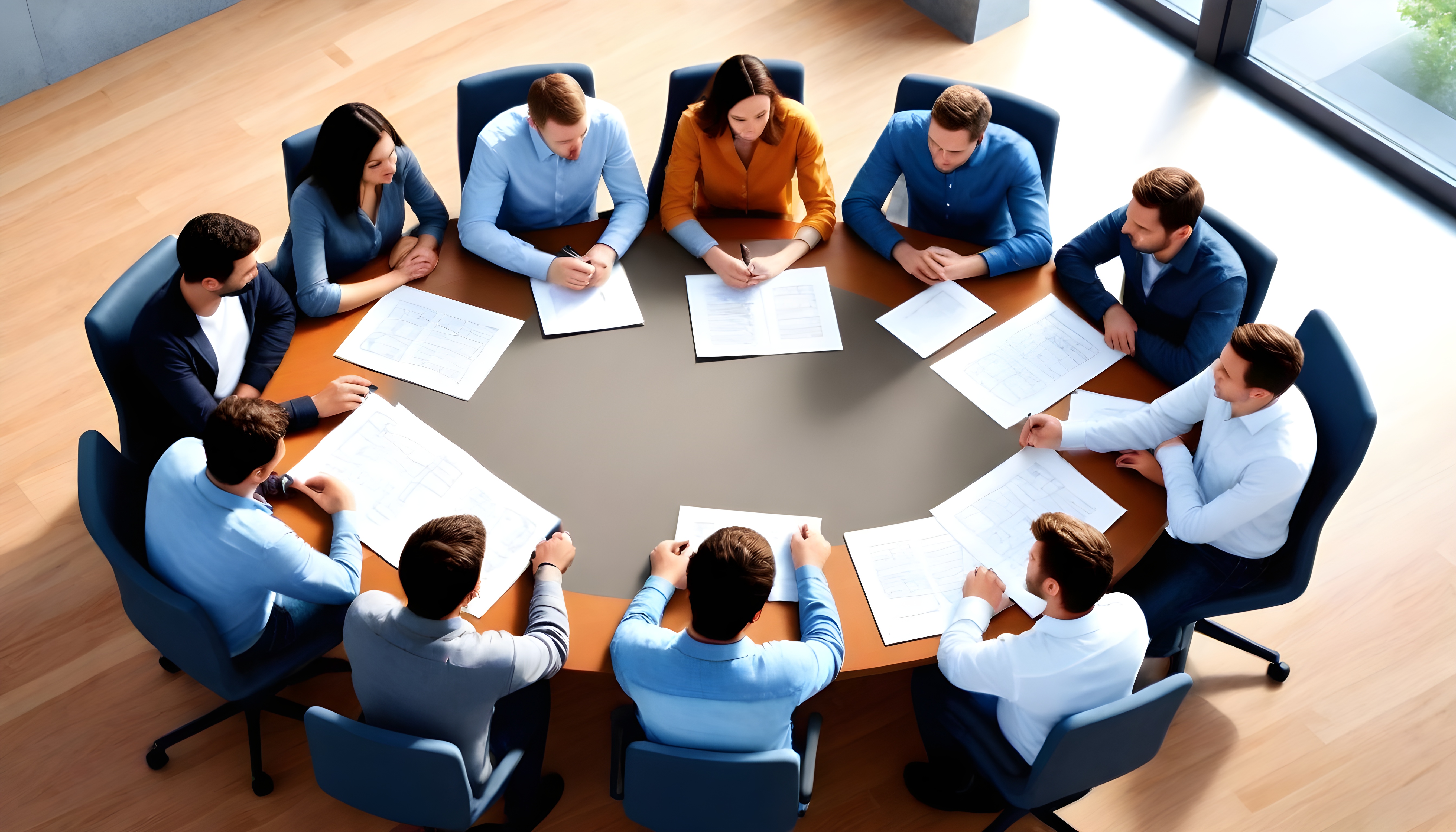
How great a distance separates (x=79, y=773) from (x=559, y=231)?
211cm

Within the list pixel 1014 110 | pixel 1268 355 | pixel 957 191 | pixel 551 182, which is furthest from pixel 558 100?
pixel 1268 355

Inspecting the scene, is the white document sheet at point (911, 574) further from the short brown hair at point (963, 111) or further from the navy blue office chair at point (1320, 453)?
the short brown hair at point (963, 111)

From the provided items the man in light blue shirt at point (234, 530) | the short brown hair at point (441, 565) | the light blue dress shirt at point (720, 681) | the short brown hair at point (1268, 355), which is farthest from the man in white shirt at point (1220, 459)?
the man in light blue shirt at point (234, 530)

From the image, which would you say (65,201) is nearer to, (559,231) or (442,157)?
(442,157)

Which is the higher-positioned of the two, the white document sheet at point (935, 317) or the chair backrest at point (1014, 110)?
the chair backrest at point (1014, 110)

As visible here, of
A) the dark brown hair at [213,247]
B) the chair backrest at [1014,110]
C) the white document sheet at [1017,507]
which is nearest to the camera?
the white document sheet at [1017,507]

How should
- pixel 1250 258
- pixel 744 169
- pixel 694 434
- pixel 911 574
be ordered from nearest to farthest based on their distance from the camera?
pixel 911 574, pixel 694 434, pixel 1250 258, pixel 744 169

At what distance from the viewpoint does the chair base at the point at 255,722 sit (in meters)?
3.11

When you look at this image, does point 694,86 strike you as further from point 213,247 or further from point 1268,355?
point 1268,355

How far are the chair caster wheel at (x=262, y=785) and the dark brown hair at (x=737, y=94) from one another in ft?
7.59

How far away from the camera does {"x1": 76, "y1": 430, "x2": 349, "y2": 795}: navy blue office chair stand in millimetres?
2568

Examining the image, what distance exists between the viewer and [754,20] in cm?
566

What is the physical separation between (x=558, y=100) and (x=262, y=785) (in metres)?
2.13

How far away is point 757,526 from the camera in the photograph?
274cm
